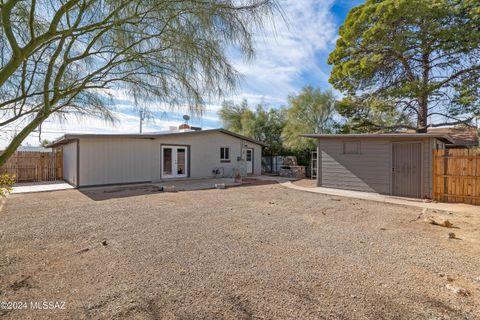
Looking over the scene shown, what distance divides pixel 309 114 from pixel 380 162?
1142cm

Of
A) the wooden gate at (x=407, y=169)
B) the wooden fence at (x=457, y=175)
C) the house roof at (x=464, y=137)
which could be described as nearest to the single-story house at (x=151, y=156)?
the wooden gate at (x=407, y=169)

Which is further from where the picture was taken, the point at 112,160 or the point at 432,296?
the point at 112,160

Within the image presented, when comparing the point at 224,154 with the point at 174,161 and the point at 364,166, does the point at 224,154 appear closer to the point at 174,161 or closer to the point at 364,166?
the point at 174,161

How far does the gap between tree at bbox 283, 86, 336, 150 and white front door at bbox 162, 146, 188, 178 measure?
8.73m

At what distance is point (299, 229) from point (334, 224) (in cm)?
96

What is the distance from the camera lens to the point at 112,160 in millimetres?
12227

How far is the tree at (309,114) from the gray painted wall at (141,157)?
18.0 ft

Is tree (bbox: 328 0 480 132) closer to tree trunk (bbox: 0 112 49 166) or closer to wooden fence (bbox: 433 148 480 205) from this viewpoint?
wooden fence (bbox: 433 148 480 205)

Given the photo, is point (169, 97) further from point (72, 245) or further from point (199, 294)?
point (72, 245)

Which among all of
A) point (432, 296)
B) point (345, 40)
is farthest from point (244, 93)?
point (345, 40)

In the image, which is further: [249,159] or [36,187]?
[249,159]

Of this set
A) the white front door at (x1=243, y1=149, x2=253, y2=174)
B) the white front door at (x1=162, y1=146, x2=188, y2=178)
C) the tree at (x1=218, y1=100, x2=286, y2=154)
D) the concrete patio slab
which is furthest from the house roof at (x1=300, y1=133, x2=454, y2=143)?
the tree at (x1=218, y1=100, x2=286, y2=154)

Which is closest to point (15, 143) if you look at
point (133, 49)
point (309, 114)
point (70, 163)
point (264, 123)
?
point (133, 49)

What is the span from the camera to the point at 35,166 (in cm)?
1406
